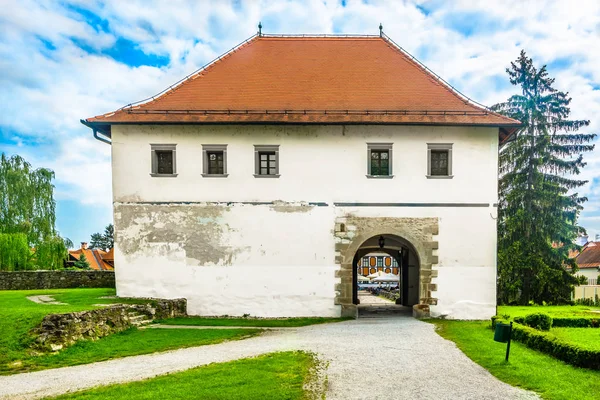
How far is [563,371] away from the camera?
24.8 feet

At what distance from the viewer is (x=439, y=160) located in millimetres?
15961

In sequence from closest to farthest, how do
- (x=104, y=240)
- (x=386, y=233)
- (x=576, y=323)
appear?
(x=576, y=323)
(x=386, y=233)
(x=104, y=240)

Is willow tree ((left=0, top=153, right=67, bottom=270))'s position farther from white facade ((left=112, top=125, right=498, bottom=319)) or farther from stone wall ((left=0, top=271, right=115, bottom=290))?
white facade ((left=112, top=125, right=498, bottom=319))

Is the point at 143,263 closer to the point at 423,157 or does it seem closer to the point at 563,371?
the point at 423,157

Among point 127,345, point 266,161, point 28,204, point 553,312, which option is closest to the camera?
point 127,345

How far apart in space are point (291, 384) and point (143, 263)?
10.8 metres

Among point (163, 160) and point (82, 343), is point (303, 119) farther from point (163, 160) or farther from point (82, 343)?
point (82, 343)

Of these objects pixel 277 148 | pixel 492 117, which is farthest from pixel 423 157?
pixel 277 148

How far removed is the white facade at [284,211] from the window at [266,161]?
8.1 inches

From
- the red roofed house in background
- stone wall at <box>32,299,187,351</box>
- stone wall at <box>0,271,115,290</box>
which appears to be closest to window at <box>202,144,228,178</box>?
stone wall at <box>32,299,187,351</box>

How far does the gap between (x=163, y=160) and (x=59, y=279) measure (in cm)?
1015

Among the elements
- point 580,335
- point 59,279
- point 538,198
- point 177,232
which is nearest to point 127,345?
point 177,232

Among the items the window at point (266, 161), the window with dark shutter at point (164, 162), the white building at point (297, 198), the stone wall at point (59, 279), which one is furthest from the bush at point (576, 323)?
the stone wall at point (59, 279)

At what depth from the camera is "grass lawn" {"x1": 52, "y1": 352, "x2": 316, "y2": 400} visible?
6102 mm
